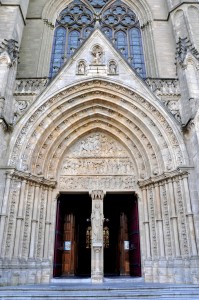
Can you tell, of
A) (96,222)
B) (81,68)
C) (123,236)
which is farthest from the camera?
(123,236)

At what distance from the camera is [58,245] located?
9.53 meters

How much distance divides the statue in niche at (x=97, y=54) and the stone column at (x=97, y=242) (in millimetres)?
5339

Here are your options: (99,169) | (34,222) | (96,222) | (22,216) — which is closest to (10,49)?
Result: (99,169)

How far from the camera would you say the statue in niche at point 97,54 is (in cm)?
1058

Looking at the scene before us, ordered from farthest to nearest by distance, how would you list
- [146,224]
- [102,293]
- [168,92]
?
[168,92], [146,224], [102,293]

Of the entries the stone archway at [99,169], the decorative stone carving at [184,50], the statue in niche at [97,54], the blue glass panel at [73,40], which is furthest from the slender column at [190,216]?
the blue glass panel at [73,40]

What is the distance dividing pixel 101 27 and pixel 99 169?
845cm

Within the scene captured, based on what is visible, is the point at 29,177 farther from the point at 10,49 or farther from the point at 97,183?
the point at 10,49

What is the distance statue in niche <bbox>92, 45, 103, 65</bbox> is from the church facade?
4 centimetres

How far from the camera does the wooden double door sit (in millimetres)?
9703

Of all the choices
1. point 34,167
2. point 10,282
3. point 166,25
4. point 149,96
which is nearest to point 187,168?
point 149,96

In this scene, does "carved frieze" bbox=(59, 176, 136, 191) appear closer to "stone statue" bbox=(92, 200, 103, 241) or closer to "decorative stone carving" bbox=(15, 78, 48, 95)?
"stone statue" bbox=(92, 200, 103, 241)

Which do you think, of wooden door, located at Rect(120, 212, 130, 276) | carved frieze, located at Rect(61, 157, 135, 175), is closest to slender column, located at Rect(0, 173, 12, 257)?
carved frieze, located at Rect(61, 157, 135, 175)

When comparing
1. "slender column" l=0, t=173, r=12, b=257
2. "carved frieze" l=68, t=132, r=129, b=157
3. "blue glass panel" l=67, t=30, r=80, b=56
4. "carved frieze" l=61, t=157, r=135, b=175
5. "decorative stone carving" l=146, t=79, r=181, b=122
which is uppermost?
"blue glass panel" l=67, t=30, r=80, b=56
